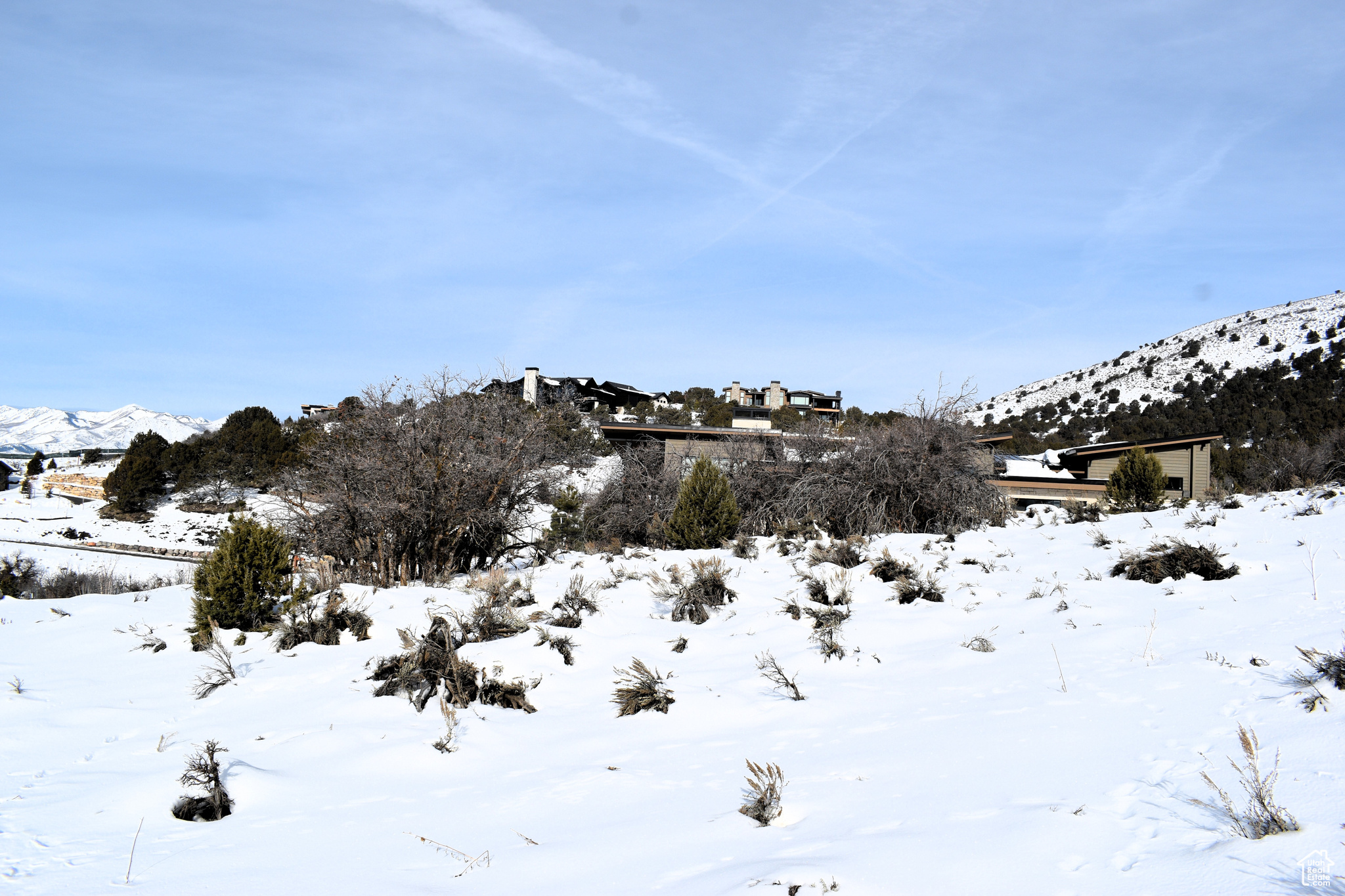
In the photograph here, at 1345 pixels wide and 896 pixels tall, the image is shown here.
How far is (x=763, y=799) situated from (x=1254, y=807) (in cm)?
192

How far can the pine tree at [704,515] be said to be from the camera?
1352cm

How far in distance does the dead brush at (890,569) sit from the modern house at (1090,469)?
18252mm

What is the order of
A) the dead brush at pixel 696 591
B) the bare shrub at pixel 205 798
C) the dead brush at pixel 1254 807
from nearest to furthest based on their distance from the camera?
the dead brush at pixel 1254 807 → the bare shrub at pixel 205 798 → the dead brush at pixel 696 591

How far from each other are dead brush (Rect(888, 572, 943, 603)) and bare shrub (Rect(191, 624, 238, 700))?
6.42 meters

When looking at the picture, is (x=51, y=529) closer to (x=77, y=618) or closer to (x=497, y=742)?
(x=77, y=618)

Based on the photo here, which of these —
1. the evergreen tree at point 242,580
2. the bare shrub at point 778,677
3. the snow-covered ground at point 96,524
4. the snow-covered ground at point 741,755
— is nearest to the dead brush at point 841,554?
the snow-covered ground at point 741,755

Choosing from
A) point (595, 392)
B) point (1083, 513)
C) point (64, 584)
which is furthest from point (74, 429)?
point (1083, 513)

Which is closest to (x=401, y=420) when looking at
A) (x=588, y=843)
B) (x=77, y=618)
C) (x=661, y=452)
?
(x=77, y=618)

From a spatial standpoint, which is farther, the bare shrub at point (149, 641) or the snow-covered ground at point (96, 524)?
the snow-covered ground at point (96, 524)

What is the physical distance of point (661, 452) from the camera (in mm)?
24719

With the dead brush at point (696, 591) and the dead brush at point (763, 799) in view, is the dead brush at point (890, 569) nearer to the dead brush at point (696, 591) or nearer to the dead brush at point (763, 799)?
the dead brush at point (696, 591)

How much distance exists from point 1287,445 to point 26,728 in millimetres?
31193

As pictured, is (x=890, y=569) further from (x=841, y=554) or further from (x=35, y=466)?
(x=35, y=466)

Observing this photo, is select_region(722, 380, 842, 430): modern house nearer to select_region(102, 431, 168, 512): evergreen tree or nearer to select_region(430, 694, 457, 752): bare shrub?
select_region(102, 431, 168, 512): evergreen tree
